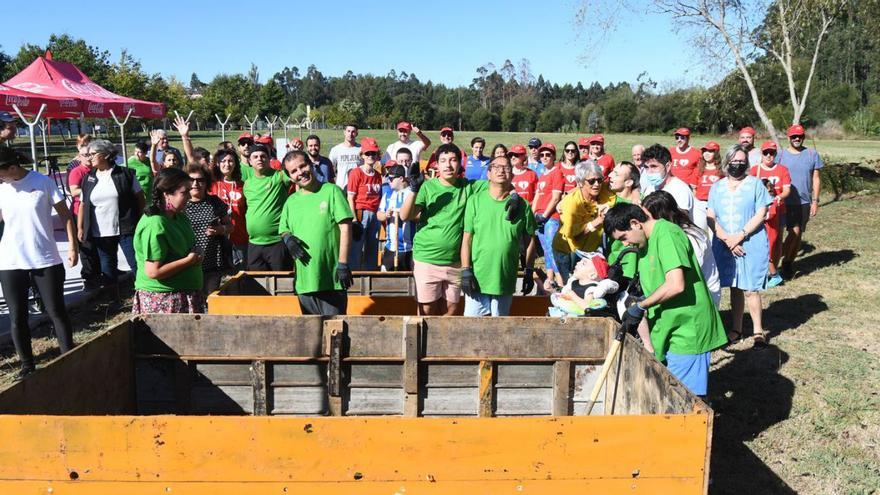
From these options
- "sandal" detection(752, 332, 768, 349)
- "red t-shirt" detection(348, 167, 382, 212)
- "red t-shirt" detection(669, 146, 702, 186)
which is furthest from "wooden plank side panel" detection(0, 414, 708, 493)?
"red t-shirt" detection(669, 146, 702, 186)

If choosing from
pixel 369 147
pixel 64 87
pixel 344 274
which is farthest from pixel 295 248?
pixel 64 87

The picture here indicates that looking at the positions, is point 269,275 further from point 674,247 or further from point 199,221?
point 674,247

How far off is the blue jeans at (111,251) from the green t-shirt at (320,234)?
158 inches

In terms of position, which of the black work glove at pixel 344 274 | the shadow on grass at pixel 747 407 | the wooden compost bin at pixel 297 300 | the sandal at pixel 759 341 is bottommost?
the shadow on grass at pixel 747 407

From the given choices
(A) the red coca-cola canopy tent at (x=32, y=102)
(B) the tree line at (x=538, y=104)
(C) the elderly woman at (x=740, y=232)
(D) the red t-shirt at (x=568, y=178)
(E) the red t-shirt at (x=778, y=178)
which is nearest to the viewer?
(C) the elderly woman at (x=740, y=232)

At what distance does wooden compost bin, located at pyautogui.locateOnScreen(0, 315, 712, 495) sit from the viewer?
113 inches

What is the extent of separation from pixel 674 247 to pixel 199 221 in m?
4.08

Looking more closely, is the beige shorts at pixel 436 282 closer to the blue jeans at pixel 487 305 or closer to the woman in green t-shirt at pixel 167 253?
the blue jeans at pixel 487 305

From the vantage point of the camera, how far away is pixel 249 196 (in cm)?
669

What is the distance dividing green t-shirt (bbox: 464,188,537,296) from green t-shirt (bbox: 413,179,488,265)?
0.21 meters

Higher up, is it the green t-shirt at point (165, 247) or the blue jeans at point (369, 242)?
the green t-shirt at point (165, 247)

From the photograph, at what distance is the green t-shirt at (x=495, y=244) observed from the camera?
5396 mm

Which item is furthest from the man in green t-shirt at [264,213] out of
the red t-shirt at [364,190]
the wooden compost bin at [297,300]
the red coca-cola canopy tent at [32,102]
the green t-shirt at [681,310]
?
the red coca-cola canopy tent at [32,102]

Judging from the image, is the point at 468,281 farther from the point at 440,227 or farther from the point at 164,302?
the point at 164,302
